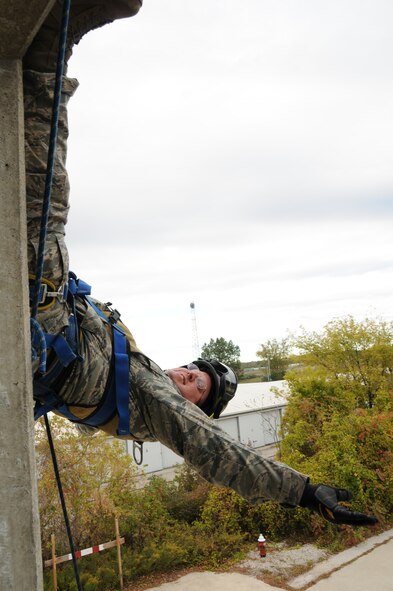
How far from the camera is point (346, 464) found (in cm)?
1131

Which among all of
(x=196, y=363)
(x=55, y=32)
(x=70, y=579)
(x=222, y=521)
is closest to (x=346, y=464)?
(x=222, y=521)

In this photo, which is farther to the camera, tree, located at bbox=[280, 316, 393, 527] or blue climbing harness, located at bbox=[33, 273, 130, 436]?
tree, located at bbox=[280, 316, 393, 527]

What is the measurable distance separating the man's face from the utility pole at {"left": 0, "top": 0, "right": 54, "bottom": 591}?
6.83 ft

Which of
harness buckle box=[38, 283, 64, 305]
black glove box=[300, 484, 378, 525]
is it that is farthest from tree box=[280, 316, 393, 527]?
harness buckle box=[38, 283, 64, 305]

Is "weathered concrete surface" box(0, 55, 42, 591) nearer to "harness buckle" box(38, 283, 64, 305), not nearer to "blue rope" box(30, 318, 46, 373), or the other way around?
"blue rope" box(30, 318, 46, 373)

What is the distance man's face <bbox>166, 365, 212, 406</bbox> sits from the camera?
3.53 meters

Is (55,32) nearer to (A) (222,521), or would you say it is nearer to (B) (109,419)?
(B) (109,419)

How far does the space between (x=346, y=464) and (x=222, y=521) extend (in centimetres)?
306

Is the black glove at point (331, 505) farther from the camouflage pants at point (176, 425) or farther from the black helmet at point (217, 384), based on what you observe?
the black helmet at point (217, 384)

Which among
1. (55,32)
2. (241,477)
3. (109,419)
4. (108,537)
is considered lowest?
(108,537)

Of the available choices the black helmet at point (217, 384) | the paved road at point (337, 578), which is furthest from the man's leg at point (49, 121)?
the paved road at point (337, 578)

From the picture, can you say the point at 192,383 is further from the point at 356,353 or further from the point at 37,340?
the point at 356,353

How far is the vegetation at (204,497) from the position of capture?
10180 mm

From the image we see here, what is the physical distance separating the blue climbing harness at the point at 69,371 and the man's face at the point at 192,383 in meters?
0.71
